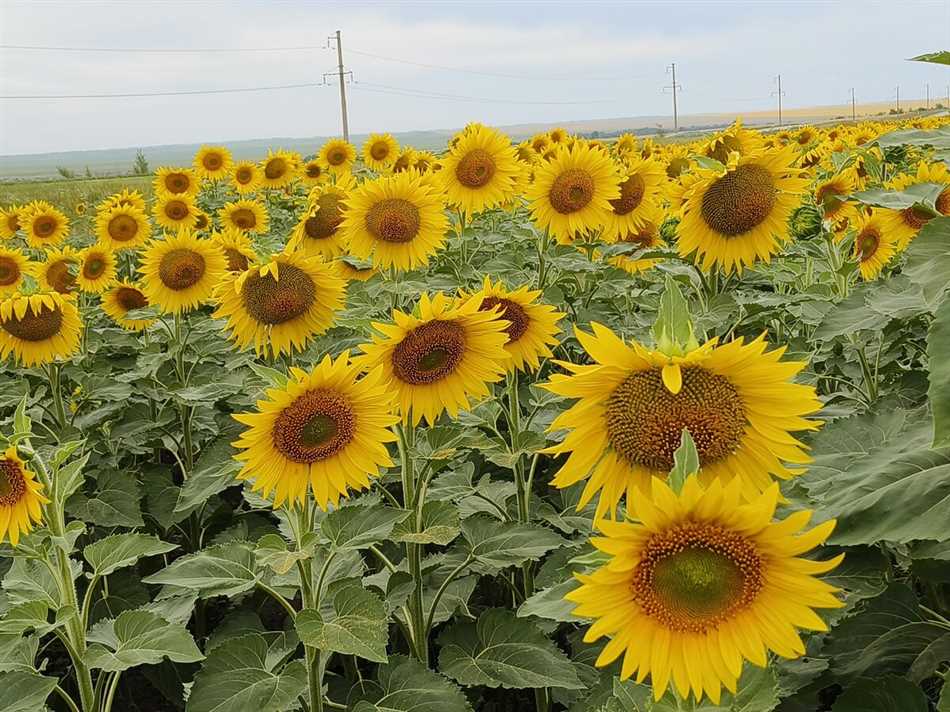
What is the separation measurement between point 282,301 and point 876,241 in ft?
8.82

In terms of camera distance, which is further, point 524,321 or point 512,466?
point 524,321

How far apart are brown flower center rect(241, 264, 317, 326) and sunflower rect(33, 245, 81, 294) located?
10.6 ft

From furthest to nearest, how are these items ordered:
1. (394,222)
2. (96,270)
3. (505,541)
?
(96,270), (394,222), (505,541)

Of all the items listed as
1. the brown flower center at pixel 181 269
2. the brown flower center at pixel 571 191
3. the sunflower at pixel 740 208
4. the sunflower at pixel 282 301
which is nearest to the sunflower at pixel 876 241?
the sunflower at pixel 740 208

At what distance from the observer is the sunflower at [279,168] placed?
9.81m

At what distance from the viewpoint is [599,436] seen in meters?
1.38

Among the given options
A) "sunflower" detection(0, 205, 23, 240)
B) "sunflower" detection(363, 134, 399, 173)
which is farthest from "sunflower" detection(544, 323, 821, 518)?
"sunflower" detection(0, 205, 23, 240)

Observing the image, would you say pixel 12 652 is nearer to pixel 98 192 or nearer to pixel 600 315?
pixel 600 315

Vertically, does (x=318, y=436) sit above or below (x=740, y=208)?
below

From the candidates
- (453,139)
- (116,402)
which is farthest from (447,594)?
(453,139)

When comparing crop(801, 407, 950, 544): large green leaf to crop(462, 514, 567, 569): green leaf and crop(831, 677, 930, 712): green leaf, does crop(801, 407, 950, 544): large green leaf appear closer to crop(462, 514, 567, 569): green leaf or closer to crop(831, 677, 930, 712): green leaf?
crop(831, 677, 930, 712): green leaf

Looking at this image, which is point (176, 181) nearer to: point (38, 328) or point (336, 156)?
point (336, 156)

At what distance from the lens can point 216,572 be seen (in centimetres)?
220

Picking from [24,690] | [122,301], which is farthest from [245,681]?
[122,301]
